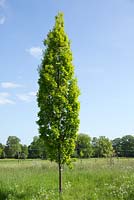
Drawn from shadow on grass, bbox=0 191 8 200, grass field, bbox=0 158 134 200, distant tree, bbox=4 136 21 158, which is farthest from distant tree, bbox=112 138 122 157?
shadow on grass, bbox=0 191 8 200

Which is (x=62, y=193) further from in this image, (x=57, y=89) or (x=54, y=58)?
(x=54, y=58)

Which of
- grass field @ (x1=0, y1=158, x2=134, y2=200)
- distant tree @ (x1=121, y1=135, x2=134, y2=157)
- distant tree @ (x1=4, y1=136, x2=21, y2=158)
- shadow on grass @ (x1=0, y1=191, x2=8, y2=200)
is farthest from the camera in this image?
distant tree @ (x1=4, y1=136, x2=21, y2=158)

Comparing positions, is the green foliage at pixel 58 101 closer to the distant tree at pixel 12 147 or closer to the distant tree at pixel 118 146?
the distant tree at pixel 118 146

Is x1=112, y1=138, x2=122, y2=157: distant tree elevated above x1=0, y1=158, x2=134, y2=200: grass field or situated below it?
above

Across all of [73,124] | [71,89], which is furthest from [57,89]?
[73,124]

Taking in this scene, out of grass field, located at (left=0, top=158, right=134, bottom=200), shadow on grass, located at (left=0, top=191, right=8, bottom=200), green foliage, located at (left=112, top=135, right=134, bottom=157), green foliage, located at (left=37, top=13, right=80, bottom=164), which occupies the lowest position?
shadow on grass, located at (left=0, top=191, right=8, bottom=200)

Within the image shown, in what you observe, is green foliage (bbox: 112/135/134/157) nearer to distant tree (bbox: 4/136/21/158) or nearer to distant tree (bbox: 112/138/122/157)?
distant tree (bbox: 112/138/122/157)

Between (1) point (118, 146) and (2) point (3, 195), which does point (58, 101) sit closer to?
(2) point (3, 195)

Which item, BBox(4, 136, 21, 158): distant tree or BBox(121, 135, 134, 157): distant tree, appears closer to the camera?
BBox(121, 135, 134, 157): distant tree

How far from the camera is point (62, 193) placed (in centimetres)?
1888

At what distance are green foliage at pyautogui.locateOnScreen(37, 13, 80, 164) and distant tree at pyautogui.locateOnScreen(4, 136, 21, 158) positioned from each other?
89.8 m

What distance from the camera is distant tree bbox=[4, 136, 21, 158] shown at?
108 meters

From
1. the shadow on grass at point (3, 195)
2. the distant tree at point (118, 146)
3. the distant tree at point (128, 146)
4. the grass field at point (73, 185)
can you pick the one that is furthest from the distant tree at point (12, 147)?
the shadow on grass at point (3, 195)

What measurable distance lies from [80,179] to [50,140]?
14.9 feet
